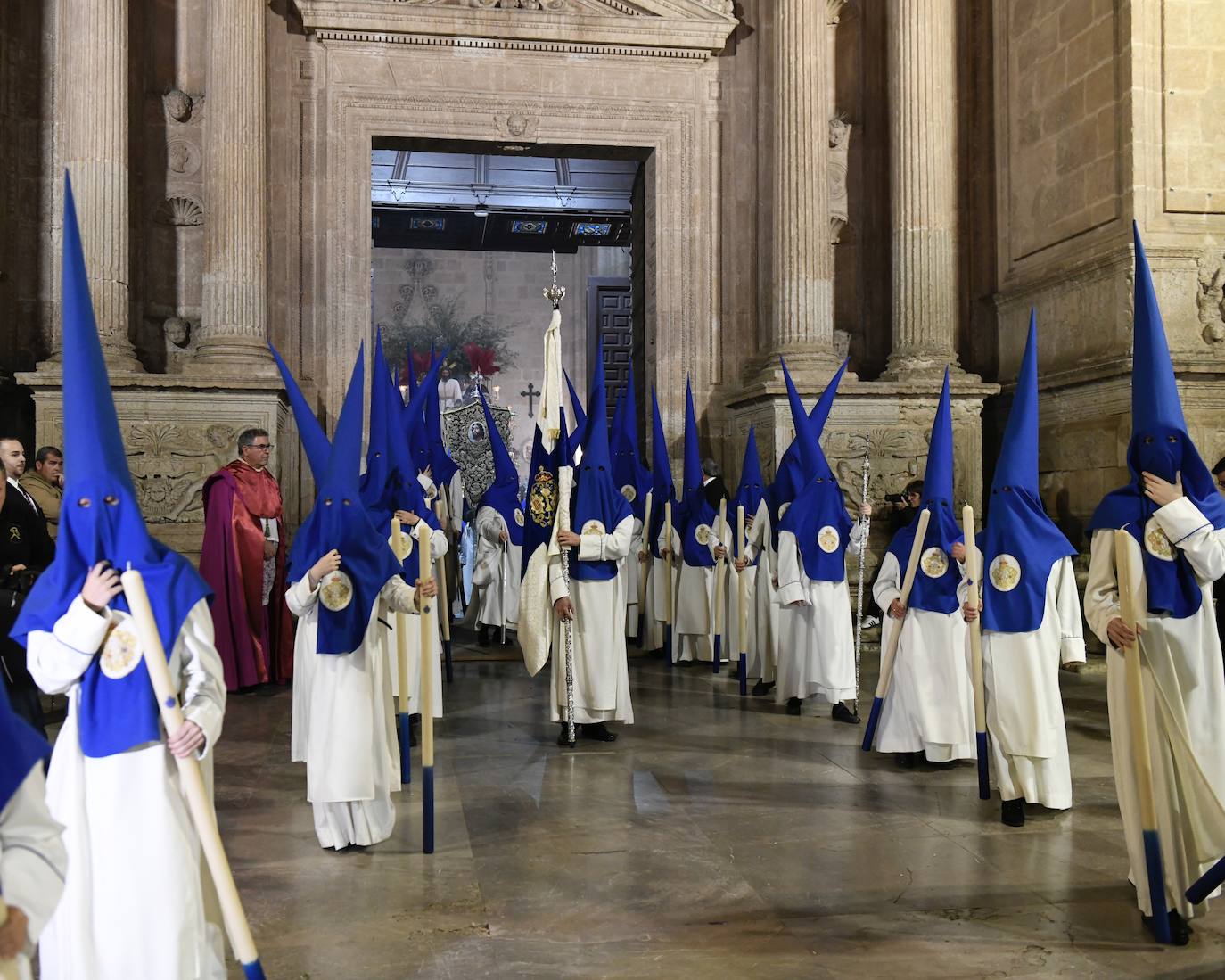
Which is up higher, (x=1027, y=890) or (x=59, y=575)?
(x=59, y=575)

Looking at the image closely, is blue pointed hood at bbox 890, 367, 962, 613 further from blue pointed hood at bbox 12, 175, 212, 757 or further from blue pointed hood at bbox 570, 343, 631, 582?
blue pointed hood at bbox 12, 175, 212, 757

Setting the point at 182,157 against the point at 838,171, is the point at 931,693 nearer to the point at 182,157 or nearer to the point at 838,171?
the point at 838,171

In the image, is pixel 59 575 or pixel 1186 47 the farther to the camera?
pixel 1186 47

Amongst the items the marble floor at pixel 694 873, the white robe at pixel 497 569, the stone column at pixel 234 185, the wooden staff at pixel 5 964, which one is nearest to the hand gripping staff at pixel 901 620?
the marble floor at pixel 694 873

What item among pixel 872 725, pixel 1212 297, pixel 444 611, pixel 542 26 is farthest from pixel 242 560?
pixel 1212 297

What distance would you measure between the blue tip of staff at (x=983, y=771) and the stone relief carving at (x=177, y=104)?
965 cm

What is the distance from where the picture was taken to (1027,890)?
4.44 m

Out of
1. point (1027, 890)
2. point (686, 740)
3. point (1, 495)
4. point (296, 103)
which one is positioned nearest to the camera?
point (1027, 890)

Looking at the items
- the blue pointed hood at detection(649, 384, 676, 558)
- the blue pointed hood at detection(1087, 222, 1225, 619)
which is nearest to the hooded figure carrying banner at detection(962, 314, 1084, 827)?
the blue pointed hood at detection(1087, 222, 1225, 619)

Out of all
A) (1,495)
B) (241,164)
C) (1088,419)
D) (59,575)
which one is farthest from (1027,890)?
(241,164)

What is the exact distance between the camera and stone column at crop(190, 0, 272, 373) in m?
10.8

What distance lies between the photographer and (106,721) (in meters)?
3.06

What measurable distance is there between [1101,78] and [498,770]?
8.01 metres

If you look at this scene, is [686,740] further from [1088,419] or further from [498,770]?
[1088,419]
